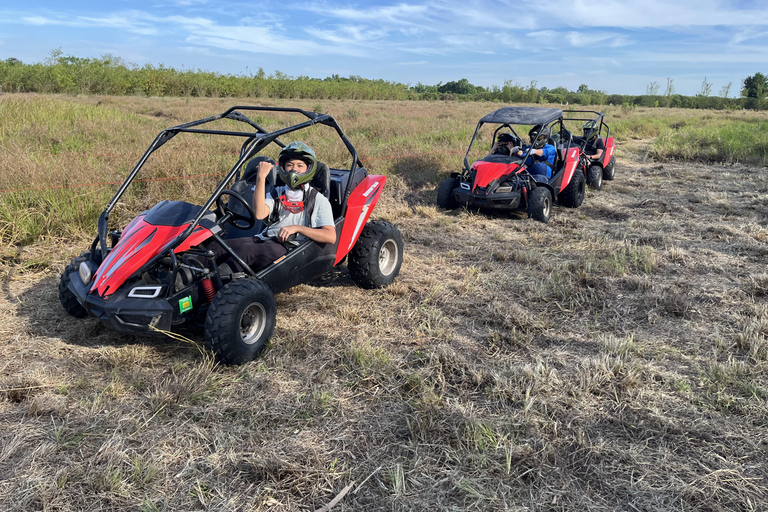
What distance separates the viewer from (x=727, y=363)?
10.0 feet

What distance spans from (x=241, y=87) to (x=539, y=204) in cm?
3546

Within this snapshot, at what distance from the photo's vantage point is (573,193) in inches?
311

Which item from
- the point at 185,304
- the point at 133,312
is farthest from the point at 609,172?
the point at 133,312

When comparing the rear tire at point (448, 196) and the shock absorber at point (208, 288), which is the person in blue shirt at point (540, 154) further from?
the shock absorber at point (208, 288)

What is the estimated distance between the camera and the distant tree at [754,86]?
40094 millimetres

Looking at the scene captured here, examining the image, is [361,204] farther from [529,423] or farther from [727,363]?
[727,363]

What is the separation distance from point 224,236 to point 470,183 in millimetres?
4203

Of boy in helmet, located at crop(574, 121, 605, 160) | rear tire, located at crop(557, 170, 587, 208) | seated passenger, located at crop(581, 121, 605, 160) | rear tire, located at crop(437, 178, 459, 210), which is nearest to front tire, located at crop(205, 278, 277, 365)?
rear tire, located at crop(437, 178, 459, 210)

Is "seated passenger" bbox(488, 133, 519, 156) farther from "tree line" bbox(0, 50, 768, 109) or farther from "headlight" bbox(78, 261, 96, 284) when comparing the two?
"tree line" bbox(0, 50, 768, 109)

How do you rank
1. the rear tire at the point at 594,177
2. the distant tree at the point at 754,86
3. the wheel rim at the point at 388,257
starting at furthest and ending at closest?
the distant tree at the point at 754,86, the rear tire at the point at 594,177, the wheel rim at the point at 388,257

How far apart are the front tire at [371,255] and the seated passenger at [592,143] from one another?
6.53 m

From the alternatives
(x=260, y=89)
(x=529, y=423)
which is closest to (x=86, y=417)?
(x=529, y=423)

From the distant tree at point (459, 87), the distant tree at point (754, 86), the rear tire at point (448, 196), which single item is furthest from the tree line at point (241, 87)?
the rear tire at point (448, 196)

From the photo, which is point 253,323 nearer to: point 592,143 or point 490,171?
point 490,171
